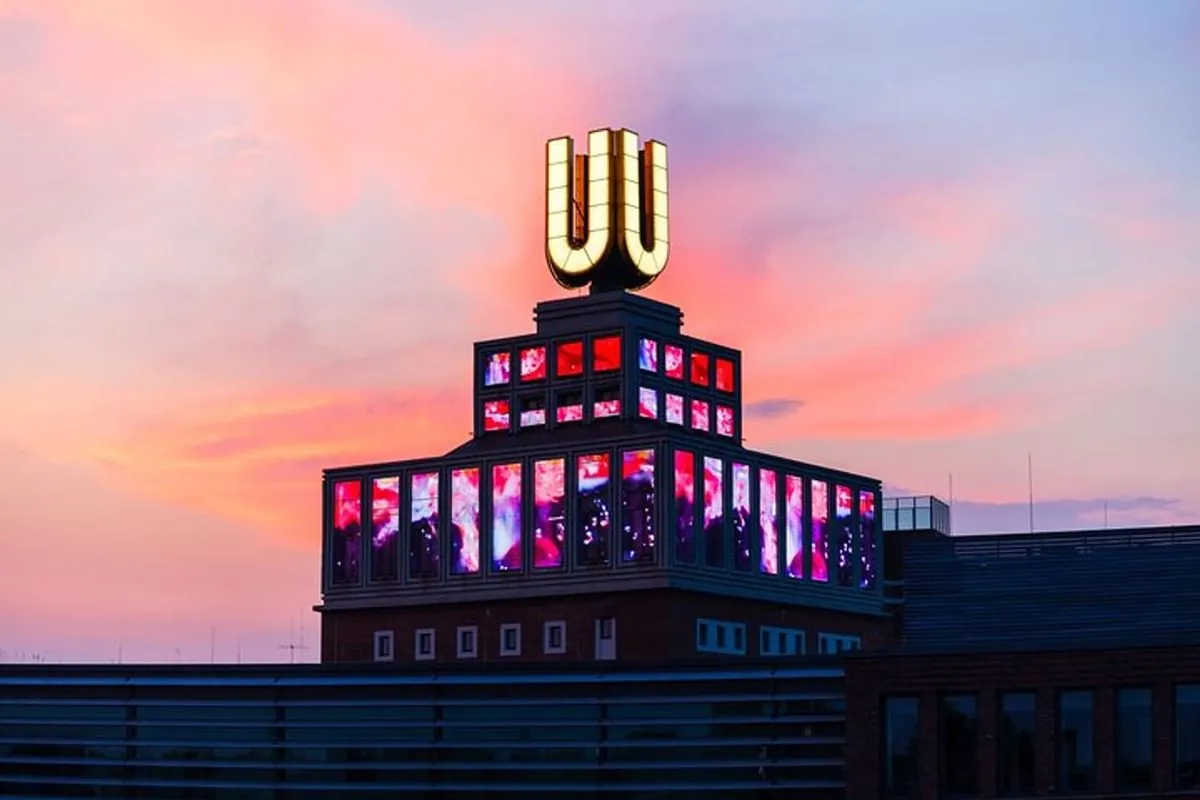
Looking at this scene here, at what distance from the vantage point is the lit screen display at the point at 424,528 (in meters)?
139

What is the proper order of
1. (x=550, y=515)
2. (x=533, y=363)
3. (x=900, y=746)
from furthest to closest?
(x=533, y=363)
(x=550, y=515)
(x=900, y=746)

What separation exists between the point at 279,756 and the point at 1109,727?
3358 cm

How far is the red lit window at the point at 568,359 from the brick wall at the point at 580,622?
12663 mm

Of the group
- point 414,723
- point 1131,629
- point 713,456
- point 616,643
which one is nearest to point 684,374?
point 713,456

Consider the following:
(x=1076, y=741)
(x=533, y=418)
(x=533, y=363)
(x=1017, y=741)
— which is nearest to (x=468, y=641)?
(x=533, y=418)

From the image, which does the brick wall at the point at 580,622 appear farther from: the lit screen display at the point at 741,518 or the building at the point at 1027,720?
the building at the point at 1027,720

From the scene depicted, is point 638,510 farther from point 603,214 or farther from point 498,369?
point 603,214

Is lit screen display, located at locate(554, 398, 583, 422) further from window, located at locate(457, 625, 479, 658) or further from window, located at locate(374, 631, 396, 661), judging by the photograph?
window, located at locate(374, 631, 396, 661)

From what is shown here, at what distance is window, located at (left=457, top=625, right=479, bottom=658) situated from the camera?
447 ft

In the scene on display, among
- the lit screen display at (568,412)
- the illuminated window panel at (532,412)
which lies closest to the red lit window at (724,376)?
the lit screen display at (568,412)

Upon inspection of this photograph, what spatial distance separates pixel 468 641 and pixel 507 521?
20.6 ft

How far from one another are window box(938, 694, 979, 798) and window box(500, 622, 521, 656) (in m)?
40.3

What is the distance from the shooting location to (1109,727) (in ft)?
314

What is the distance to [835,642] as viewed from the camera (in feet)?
470
